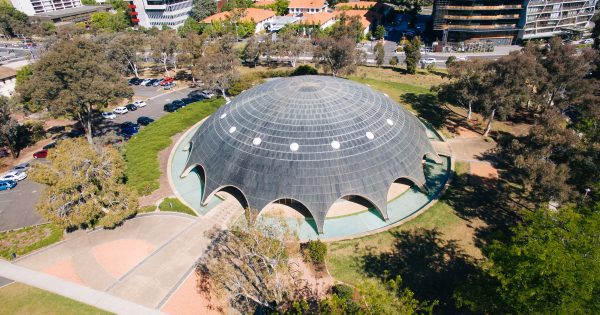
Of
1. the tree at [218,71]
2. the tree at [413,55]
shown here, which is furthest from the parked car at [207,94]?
the tree at [413,55]

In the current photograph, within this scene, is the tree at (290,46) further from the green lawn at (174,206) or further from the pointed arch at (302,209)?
the green lawn at (174,206)

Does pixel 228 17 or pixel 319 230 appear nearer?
pixel 319 230

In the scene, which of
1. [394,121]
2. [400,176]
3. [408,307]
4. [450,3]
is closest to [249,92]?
[394,121]

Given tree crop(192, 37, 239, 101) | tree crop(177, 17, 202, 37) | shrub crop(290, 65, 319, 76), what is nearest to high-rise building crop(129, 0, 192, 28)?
tree crop(177, 17, 202, 37)

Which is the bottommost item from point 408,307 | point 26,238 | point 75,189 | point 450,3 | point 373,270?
point 373,270

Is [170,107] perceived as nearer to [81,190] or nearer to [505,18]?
[81,190]

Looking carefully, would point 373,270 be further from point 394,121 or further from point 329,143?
point 394,121

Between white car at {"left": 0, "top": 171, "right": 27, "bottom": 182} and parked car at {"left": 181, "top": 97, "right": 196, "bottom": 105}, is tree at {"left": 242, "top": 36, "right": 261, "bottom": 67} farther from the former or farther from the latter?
white car at {"left": 0, "top": 171, "right": 27, "bottom": 182}
